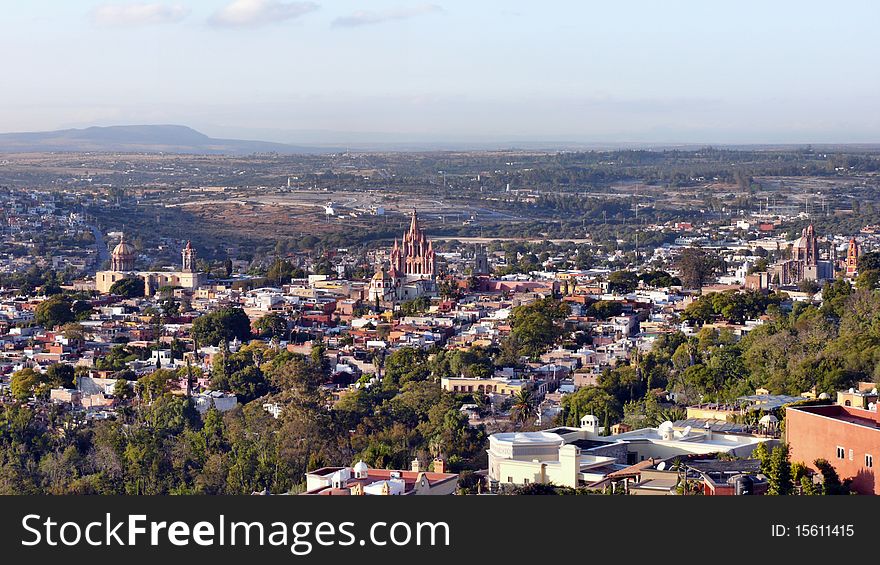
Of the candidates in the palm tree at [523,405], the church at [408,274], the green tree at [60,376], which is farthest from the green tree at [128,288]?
the palm tree at [523,405]

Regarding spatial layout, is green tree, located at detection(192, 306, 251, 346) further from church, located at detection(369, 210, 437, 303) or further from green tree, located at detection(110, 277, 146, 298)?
green tree, located at detection(110, 277, 146, 298)

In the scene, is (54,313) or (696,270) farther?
(696,270)

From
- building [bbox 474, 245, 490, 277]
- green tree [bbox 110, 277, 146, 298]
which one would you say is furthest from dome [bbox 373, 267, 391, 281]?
building [bbox 474, 245, 490, 277]

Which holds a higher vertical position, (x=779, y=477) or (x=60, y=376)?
(x=779, y=477)

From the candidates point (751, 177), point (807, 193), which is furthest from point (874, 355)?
point (751, 177)

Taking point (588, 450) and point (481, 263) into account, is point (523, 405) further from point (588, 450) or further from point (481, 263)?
point (481, 263)

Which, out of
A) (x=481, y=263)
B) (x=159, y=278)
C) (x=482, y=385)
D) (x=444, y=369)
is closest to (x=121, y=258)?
(x=159, y=278)
